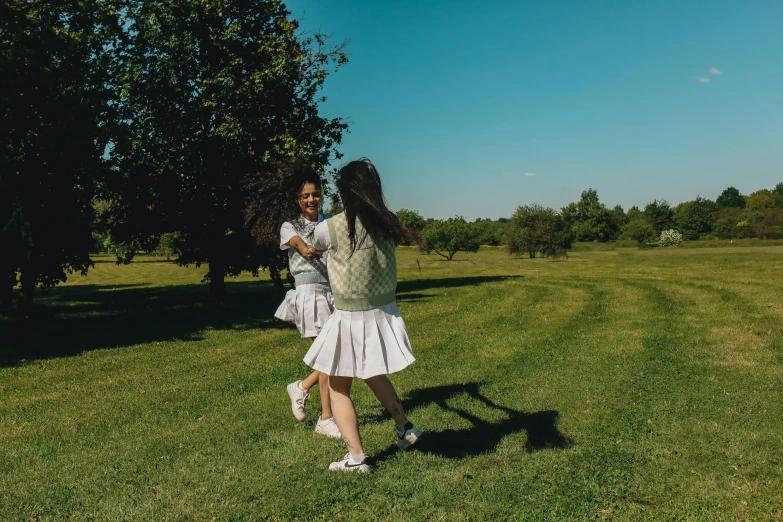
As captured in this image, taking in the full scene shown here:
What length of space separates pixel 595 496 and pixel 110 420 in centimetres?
529

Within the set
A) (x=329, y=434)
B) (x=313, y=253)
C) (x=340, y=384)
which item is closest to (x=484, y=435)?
(x=329, y=434)

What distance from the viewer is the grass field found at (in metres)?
4.57

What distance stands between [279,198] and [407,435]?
2.54 meters

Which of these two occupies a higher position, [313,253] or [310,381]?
[313,253]

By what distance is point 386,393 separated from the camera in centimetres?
527

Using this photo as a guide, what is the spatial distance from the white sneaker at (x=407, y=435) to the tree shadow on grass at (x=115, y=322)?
28.5 feet

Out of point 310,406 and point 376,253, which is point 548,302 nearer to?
point 310,406

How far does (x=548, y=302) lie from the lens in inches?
701

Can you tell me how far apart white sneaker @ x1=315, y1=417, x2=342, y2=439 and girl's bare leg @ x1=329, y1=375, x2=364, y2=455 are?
3.52 ft

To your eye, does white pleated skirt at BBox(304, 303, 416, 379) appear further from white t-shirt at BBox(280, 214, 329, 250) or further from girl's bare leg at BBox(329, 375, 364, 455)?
white t-shirt at BBox(280, 214, 329, 250)

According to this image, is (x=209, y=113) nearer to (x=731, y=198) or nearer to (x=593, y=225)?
(x=593, y=225)

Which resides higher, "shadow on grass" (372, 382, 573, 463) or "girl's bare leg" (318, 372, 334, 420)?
"girl's bare leg" (318, 372, 334, 420)

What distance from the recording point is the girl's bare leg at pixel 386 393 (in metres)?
5.20

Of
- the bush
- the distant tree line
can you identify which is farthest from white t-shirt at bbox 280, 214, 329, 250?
the bush
